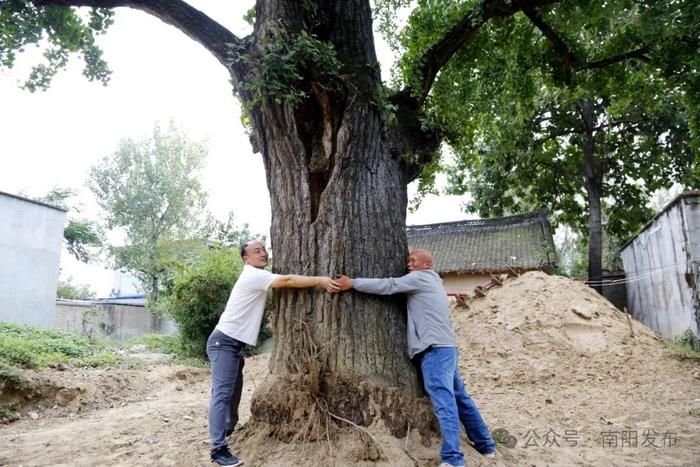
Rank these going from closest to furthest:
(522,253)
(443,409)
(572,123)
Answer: (443,409)
(572,123)
(522,253)

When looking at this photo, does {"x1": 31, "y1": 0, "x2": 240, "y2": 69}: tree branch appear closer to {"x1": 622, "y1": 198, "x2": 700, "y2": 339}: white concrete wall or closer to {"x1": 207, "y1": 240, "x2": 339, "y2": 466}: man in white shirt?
{"x1": 207, "y1": 240, "x2": 339, "y2": 466}: man in white shirt

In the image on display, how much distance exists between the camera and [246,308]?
4027mm

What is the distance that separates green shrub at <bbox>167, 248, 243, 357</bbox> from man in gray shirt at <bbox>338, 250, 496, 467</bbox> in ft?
25.6

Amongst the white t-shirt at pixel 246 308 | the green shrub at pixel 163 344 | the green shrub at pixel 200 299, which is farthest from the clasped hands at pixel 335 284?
the green shrub at pixel 163 344

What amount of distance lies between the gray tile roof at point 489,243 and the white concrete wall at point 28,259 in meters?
12.9

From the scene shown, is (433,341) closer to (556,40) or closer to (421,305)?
(421,305)

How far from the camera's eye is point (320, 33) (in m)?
4.49

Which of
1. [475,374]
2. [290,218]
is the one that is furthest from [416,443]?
[475,374]

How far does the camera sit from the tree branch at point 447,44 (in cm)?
485

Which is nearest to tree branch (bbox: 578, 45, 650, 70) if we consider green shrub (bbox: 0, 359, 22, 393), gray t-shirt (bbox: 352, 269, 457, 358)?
gray t-shirt (bbox: 352, 269, 457, 358)

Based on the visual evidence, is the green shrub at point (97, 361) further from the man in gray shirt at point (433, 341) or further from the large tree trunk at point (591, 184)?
the large tree trunk at point (591, 184)

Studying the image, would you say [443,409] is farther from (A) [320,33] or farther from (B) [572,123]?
(B) [572,123]

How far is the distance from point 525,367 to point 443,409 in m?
4.53

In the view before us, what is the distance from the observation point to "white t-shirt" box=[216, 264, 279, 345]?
3.94 m
